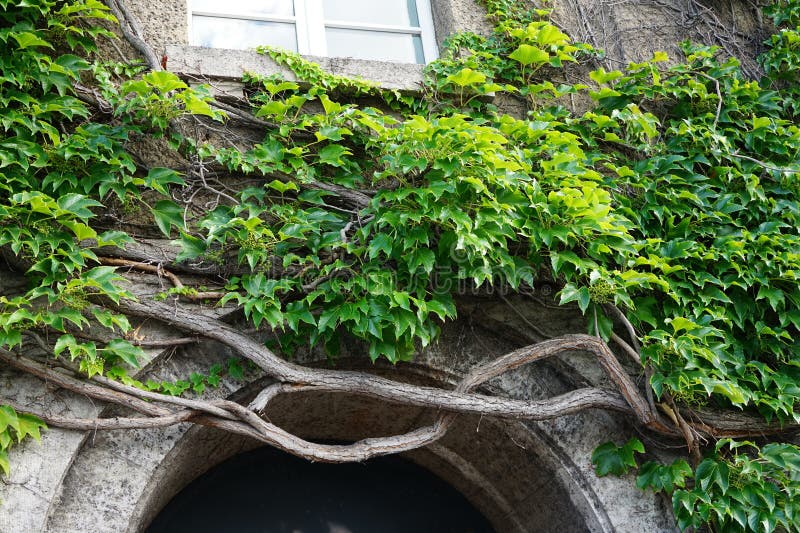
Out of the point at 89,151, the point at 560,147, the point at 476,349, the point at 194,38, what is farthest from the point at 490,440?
the point at 194,38

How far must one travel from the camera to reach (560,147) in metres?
3.44

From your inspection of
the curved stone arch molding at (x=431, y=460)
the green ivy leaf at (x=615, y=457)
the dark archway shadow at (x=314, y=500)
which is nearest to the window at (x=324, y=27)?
the curved stone arch molding at (x=431, y=460)

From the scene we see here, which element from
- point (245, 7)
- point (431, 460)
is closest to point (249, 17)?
point (245, 7)

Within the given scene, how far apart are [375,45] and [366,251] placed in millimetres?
1360

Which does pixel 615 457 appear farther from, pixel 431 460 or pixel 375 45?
pixel 375 45

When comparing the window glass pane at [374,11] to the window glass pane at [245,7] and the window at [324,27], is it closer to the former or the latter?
the window at [324,27]

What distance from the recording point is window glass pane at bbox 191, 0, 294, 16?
3912 millimetres

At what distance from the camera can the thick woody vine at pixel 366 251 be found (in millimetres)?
2900

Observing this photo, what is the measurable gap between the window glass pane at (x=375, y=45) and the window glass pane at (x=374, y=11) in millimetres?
73

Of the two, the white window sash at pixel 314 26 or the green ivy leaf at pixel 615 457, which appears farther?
the white window sash at pixel 314 26

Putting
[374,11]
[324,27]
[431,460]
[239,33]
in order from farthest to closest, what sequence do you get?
[374,11] → [324,27] → [239,33] → [431,460]

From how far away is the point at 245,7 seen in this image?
396cm

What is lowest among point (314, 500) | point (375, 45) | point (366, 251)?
point (314, 500)

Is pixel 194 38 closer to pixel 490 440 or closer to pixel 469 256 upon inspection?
pixel 469 256
